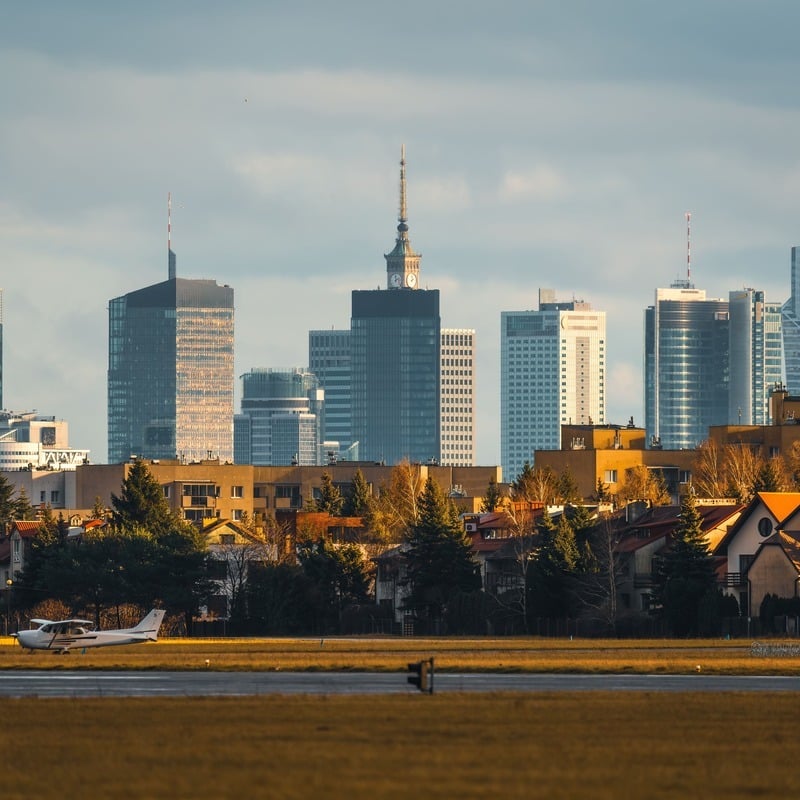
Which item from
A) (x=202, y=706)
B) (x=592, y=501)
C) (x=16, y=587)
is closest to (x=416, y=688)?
(x=202, y=706)

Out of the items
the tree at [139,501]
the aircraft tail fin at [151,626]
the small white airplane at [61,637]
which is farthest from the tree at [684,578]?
the tree at [139,501]

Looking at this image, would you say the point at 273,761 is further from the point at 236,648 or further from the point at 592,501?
the point at 592,501

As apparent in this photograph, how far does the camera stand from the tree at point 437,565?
461 feet

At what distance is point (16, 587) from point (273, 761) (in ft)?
378

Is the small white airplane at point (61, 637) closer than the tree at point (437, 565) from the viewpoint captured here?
Yes

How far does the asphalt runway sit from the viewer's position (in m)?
61.1

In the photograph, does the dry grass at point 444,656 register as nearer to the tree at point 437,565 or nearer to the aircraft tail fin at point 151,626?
the aircraft tail fin at point 151,626

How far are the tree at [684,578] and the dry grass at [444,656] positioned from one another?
23.1 feet

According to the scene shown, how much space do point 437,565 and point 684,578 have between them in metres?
25.5

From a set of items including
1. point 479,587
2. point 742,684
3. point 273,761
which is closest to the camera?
point 273,761

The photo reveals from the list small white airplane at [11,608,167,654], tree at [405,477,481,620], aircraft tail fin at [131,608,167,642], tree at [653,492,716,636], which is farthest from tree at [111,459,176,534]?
small white airplane at [11,608,167,654]

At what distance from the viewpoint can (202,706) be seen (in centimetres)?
5266

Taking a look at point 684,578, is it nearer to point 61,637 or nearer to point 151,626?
point 151,626

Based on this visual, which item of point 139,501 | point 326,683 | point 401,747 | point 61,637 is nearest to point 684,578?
point 61,637
